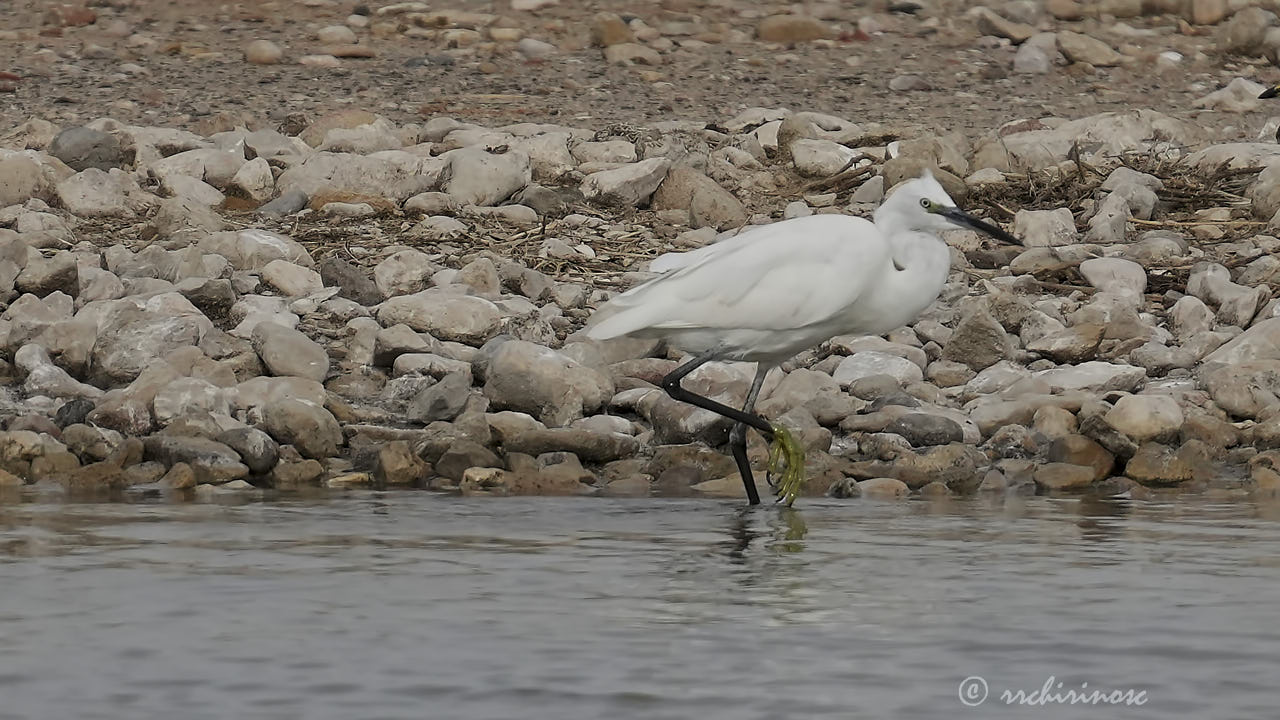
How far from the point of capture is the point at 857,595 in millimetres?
6082

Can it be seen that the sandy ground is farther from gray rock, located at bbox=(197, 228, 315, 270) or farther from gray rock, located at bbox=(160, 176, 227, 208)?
gray rock, located at bbox=(197, 228, 315, 270)

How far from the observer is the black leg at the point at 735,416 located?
879cm

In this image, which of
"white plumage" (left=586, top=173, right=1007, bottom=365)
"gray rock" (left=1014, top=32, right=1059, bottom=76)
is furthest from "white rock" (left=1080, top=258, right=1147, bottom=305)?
"gray rock" (left=1014, top=32, right=1059, bottom=76)

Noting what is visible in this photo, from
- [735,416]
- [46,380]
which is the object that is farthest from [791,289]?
[46,380]

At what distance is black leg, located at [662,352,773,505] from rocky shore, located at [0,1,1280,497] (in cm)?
32

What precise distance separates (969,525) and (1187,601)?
1750mm

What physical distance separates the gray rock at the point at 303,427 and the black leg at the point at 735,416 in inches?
67.6

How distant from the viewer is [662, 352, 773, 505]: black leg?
8.79m

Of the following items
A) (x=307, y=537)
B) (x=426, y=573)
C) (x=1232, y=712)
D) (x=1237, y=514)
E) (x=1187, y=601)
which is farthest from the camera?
(x=1237, y=514)

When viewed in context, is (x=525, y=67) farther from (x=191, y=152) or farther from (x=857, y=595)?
(x=857, y=595)

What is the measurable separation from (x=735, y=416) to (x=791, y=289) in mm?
713

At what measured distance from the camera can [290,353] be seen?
412 inches

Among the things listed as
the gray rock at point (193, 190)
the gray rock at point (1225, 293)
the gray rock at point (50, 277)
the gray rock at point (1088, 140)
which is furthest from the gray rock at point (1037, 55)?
the gray rock at point (50, 277)

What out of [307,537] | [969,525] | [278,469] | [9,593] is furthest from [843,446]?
[9,593]
